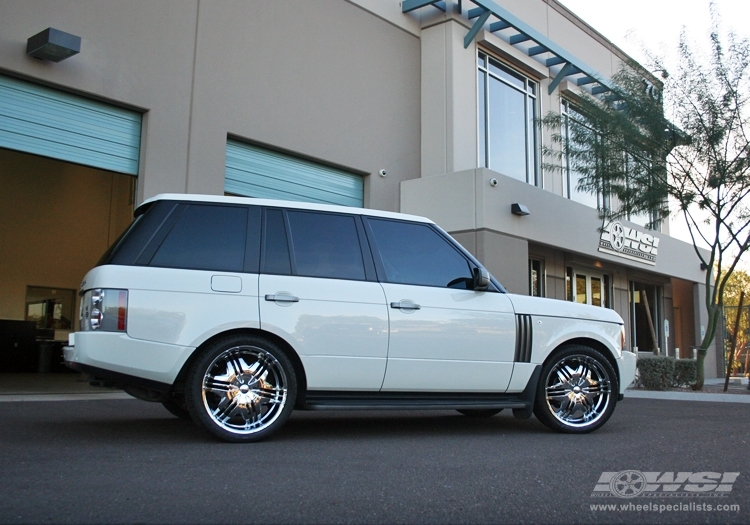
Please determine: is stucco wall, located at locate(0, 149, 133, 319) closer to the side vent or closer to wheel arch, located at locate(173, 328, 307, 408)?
wheel arch, located at locate(173, 328, 307, 408)

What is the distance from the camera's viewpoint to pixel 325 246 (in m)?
5.96

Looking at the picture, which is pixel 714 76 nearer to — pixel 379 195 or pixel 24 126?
pixel 379 195

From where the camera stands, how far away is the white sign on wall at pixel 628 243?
18.8 metres

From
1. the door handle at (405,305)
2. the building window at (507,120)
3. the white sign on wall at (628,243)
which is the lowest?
the door handle at (405,305)

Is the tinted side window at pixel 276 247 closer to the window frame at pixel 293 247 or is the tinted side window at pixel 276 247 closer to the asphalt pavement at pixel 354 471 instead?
the window frame at pixel 293 247

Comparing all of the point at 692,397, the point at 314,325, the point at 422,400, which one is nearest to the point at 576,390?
the point at 422,400

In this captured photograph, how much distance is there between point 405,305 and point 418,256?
0.56 m

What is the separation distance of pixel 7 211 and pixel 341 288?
17128mm

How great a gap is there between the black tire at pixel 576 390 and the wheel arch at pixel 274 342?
213 cm

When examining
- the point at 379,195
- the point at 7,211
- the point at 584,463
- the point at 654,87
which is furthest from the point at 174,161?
the point at 7,211

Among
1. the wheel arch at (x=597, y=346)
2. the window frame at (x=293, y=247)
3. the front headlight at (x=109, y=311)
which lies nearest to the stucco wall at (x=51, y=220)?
the window frame at (x=293, y=247)

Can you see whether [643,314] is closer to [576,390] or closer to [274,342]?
[576,390]

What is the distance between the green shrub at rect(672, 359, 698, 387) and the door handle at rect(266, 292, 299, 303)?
35.3ft

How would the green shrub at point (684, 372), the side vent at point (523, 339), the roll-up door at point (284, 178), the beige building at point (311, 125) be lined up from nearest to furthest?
the side vent at point (523, 339) → the beige building at point (311, 125) → the roll-up door at point (284, 178) → the green shrub at point (684, 372)
